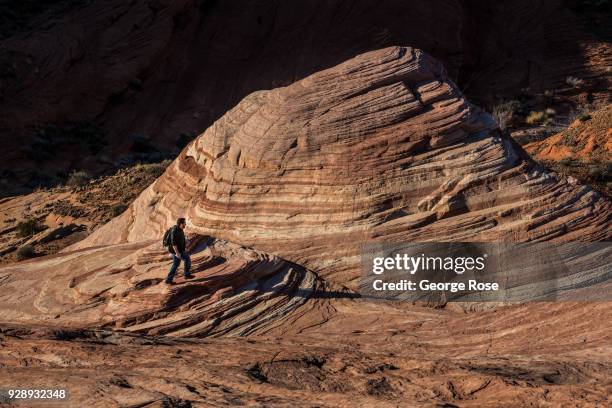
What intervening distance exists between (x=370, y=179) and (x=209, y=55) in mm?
20638

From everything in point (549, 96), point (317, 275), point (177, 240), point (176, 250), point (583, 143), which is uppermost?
point (177, 240)

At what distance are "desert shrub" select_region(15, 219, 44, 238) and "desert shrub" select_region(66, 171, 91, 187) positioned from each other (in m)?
3.02

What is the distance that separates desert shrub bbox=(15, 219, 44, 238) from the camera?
1931 centimetres

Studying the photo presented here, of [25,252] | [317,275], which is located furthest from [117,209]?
[317,275]

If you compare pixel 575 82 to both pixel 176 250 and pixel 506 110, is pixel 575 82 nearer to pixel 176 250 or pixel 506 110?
pixel 506 110

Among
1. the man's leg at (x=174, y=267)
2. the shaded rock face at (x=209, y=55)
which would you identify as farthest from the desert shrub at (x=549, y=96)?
the man's leg at (x=174, y=267)

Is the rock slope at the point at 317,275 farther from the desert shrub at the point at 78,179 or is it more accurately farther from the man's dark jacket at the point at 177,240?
the desert shrub at the point at 78,179

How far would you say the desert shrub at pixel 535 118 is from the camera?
2786 centimetres

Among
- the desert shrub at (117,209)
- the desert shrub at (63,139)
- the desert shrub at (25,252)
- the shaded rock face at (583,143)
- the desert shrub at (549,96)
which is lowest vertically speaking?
the shaded rock face at (583,143)

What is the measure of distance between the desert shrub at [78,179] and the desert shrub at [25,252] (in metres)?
4.91

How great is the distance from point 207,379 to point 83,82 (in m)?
22.5

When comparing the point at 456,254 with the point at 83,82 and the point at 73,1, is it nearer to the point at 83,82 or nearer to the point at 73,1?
the point at 83,82

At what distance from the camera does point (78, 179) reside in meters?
23.5

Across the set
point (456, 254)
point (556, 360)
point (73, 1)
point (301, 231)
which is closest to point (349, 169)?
point (301, 231)
